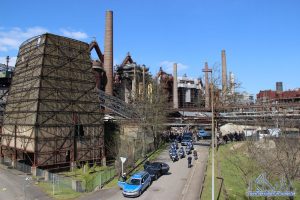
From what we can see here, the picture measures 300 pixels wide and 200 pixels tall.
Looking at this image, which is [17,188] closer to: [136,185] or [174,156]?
[136,185]

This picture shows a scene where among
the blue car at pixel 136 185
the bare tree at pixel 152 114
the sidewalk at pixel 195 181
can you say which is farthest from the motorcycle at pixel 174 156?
the blue car at pixel 136 185

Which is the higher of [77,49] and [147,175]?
[77,49]

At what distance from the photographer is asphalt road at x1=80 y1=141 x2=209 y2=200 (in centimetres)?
2434

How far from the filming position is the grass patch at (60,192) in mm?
25016

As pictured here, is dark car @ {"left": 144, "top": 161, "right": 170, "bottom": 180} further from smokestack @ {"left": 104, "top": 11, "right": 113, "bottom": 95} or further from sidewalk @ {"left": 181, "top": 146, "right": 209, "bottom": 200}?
smokestack @ {"left": 104, "top": 11, "right": 113, "bottom": 95}

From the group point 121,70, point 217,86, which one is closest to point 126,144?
point 217,86

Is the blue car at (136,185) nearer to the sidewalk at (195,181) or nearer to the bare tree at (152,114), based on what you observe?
the sidewalk at (195,181)

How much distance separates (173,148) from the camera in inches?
1582

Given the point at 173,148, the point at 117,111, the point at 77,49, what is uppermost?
the point at 77,49

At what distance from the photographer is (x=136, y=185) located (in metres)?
24.7

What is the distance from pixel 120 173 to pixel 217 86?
42.6 feet

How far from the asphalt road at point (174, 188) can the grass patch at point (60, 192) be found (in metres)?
1.15

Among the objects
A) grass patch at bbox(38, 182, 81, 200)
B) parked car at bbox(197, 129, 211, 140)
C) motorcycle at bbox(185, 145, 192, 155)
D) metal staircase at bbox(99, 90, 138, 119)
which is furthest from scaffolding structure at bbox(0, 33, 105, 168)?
parked car at bbox(197, 129, 211, 140)

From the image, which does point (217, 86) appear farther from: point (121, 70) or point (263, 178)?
A: point (121, 70)
